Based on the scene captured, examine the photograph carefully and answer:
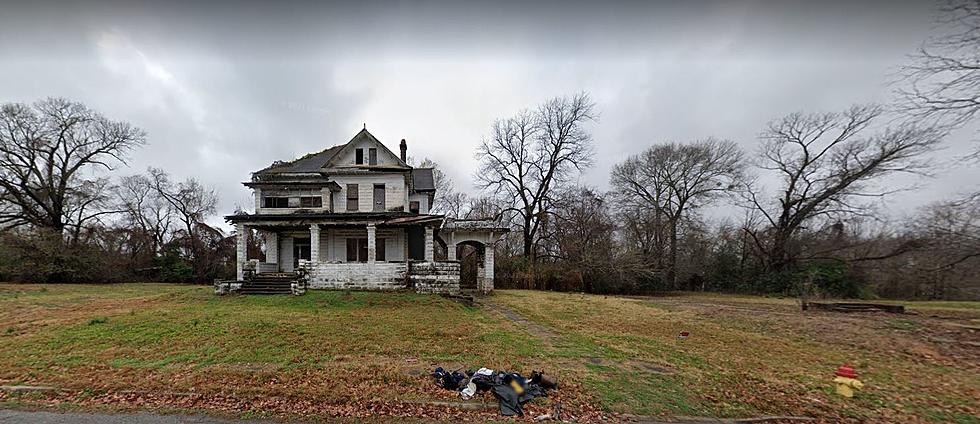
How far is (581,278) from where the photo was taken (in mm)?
26172

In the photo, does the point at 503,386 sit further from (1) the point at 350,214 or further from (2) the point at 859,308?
(2) the point at 859,308

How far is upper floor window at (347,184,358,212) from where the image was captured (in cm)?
1967

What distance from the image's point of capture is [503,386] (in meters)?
4.95

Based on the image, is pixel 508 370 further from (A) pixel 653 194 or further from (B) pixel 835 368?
(A) pixel 653 194

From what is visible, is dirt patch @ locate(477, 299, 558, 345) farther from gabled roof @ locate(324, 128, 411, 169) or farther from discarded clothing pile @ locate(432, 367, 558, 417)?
gabled roof @ locate(324, 128, 411, 169)

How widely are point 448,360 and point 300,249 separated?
55.4ft

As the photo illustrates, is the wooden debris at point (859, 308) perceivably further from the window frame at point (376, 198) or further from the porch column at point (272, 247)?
the porch column at point (272, 247)

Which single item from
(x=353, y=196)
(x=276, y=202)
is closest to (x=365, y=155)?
(x=353, y=196)

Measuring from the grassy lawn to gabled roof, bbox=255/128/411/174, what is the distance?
9.55 meters

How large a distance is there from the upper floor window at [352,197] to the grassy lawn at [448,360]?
8.13m

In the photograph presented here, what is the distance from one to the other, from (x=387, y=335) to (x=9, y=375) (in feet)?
20.1

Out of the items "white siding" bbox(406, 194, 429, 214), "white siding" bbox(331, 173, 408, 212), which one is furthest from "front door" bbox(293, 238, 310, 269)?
"white siding" bbox(406, 194, 429, 214)

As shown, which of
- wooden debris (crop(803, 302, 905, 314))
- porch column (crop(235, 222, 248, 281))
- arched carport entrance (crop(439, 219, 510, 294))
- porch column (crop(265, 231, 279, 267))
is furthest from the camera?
arched carport entrance (crop(439, 219, 510, 294))

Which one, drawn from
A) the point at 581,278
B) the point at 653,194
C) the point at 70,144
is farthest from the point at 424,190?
the point at 70,144
